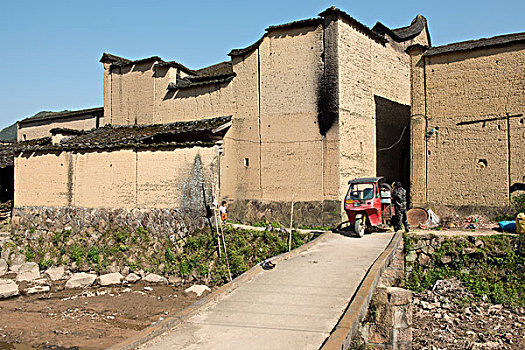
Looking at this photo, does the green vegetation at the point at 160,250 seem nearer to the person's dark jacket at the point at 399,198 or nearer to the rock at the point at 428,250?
the person's dark jacket at the point at 399,198

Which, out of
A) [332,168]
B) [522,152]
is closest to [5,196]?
[332,168]

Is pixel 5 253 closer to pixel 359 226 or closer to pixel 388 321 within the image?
pixel 359 226

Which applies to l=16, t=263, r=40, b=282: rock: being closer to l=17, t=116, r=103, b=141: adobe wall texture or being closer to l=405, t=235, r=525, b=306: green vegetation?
l=17, t=116, r=103, b=141: adobe wall texture

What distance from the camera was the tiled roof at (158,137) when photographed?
19469 millimetres

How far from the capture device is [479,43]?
17219 millimetres

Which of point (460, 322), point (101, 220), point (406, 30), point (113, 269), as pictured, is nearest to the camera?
point (460, 322)

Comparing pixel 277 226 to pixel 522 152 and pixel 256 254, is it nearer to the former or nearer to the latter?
pixel 256 254

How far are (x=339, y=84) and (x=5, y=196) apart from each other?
63.7ft

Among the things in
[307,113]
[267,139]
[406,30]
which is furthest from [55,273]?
[406,30]

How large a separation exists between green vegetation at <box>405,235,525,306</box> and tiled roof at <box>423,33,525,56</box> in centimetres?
732

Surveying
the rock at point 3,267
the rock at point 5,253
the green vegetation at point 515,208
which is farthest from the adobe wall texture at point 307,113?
the rock at point 5,253

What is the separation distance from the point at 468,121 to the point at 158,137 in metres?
13.0

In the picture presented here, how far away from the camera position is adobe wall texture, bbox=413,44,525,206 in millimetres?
16344

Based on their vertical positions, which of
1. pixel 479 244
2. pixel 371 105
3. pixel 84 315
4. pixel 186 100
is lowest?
pixel 84 315
